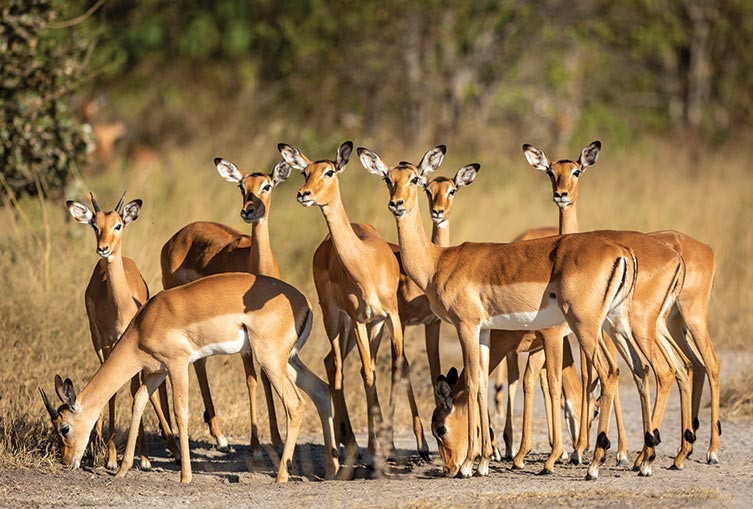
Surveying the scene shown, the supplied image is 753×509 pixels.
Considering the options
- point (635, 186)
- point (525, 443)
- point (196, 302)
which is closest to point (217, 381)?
point (196, 302)

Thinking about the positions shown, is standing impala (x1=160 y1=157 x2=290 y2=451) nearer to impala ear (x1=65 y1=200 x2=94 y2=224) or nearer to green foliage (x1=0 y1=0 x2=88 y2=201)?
impala ear (x1=65 y1=200 x2=94 y2=224)

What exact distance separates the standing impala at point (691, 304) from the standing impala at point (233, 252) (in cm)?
216

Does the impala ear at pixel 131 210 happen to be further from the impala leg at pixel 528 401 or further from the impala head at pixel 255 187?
the impala leg at pixel 528 401

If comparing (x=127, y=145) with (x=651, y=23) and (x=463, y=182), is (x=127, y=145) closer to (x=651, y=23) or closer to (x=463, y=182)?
(x=651, y=23)

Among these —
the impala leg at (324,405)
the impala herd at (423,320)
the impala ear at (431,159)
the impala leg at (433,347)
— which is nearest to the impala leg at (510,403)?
the impala herd at (423,320)

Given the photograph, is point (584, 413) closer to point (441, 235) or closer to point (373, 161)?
point (441, 235)

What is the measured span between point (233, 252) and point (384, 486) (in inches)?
114

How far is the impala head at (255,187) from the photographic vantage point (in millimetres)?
9188

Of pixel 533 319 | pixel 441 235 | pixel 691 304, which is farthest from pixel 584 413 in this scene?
pixel 441 235

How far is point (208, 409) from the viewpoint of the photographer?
9477 millimetres

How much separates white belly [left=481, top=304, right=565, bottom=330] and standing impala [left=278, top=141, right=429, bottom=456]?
79 cm

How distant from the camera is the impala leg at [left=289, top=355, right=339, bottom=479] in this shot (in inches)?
332

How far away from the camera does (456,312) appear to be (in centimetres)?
823

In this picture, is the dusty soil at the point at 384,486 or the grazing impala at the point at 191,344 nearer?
the dusty soil at the point at 384,486
